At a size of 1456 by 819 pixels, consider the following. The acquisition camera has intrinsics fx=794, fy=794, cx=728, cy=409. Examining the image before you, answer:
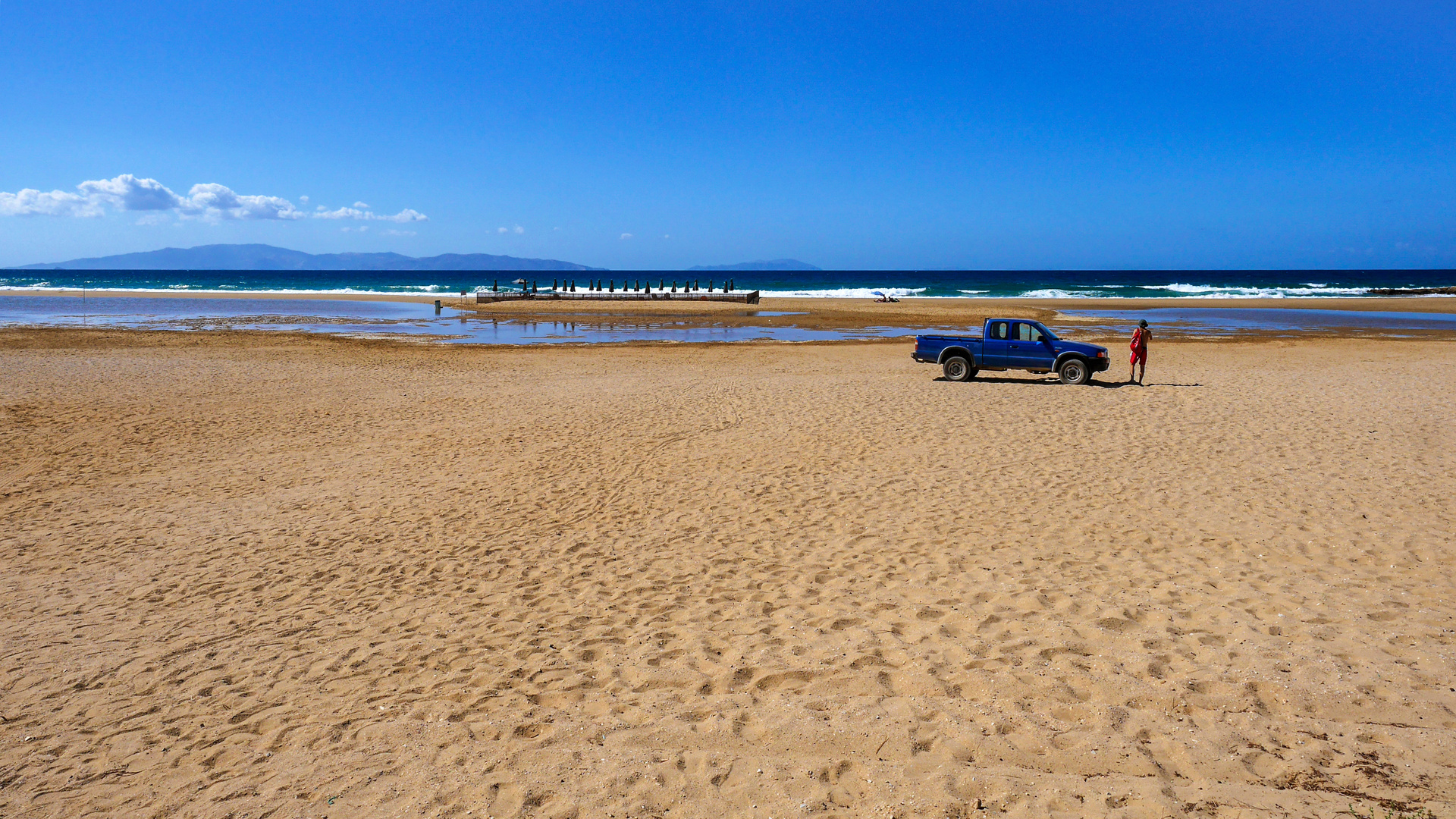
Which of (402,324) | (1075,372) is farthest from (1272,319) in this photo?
→ (402,324)

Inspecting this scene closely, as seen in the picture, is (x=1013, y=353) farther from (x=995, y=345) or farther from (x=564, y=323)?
(x=564, y=323)

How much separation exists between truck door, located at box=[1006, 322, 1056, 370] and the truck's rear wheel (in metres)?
0.34

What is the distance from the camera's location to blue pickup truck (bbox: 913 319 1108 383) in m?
18.5

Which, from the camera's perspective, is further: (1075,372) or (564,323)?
(564,323)

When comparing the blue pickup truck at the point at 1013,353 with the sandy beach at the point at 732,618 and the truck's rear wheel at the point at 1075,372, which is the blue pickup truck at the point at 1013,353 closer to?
the truck's rear wheel at the point at 1075,372

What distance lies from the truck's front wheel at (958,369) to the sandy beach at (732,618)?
540cm

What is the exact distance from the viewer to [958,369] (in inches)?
754

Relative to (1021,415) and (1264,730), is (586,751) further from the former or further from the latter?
(1021,415)

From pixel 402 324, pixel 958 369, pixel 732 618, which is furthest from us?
pixel 402 324

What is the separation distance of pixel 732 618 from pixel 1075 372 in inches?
585

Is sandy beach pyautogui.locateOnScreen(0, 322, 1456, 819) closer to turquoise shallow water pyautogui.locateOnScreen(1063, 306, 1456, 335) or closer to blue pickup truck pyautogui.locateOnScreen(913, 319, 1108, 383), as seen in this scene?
blue pickup truck pyautogui.locateOnScreen(913, 319, 1108, 383)

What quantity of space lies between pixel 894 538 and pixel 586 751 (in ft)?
14.1

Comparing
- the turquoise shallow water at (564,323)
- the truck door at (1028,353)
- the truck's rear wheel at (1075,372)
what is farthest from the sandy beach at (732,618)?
the turquoise shallow water at (564,323)

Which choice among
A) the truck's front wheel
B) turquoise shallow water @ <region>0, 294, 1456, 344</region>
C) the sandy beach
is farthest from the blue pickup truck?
turquoise shallow water @ <region>0, 294, 1456, 344</region>
